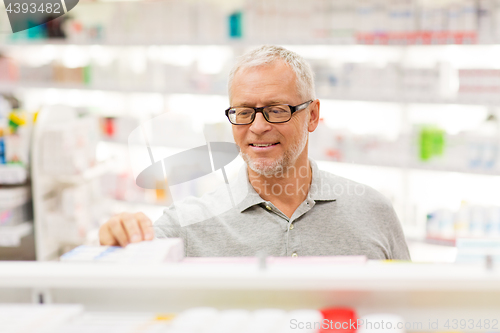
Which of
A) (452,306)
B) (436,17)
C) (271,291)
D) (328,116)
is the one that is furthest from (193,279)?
(328,116)

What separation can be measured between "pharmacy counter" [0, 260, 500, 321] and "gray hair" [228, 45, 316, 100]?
961 millimetres

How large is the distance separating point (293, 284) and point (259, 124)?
920mm

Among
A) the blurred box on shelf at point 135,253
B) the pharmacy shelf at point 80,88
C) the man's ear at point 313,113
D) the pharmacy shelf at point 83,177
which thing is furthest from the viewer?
the pharmacy shelf at point 80,88

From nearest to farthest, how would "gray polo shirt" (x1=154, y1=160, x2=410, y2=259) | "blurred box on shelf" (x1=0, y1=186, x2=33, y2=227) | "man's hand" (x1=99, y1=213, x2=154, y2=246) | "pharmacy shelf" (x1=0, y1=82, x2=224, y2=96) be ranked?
"man's hand" (x1=99, y1=213, x2=154, y2=246) → "gray polo shirt" (x1=154, y1=160, x2=410, y2=259) → "blurred box on shelf" (x1=0, y1=186, x2=33, y2=227) → "pharmacy shelf" (x1=0, y1=82, x2=224, y2=96)

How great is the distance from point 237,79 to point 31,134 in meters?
1.80

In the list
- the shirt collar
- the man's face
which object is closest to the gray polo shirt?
the shirt collar

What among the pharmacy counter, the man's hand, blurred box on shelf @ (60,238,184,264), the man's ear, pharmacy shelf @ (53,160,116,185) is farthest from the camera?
pharmacy shelf @ (53,160,116,185)

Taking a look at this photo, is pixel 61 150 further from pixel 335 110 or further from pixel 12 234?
pixel 335 110

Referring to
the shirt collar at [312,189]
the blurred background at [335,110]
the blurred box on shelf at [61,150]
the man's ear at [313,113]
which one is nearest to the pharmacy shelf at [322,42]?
the blurred background at [335,110]

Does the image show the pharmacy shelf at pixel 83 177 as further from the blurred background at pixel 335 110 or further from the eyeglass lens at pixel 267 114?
the eyeglass lens at pixel 267 114

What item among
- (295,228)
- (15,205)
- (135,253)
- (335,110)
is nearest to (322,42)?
(335,110)

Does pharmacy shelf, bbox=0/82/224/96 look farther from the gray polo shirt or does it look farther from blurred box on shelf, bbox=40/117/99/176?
the gray polo shirt

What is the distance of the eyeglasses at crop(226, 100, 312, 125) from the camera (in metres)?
1.43

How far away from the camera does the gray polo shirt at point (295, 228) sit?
1379 mm
